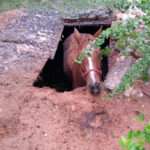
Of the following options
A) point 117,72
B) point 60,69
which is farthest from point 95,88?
point 60,69

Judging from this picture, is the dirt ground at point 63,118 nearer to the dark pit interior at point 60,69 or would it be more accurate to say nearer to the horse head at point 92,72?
the horse head at point 92,72

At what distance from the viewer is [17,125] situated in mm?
5984

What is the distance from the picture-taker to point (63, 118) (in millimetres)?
6086

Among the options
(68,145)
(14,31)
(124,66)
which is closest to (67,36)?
(14,31)

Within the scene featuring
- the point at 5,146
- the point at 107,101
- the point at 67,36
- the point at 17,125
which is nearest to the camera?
the point at 5,146

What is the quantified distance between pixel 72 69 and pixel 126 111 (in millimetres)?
2365

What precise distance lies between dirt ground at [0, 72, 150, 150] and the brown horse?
0.73 feet

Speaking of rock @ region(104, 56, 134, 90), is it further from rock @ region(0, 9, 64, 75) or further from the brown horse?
rock @ region(0, 9, 64, 75)

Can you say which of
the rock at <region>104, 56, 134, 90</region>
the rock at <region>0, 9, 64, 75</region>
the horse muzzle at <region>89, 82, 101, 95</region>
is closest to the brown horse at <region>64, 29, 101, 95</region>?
the horse muzzle at <region>89, 82, 101, 95</region>

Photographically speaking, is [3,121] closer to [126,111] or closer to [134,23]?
[126,111]

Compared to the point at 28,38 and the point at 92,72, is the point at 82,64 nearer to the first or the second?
the point at 92,72

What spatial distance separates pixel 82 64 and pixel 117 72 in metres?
0.65

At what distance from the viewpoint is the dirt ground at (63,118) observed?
567cm

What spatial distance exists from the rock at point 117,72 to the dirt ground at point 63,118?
268 mm
